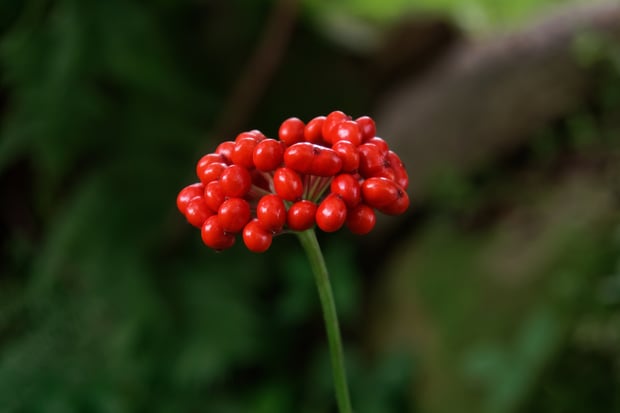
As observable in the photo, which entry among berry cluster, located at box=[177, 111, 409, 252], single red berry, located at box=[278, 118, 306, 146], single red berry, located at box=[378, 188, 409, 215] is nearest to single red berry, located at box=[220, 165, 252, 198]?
berry cluster, located at box=[177, 111, 409, 252]

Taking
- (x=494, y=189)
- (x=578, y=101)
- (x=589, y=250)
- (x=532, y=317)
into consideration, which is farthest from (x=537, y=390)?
(x=578, y=101)

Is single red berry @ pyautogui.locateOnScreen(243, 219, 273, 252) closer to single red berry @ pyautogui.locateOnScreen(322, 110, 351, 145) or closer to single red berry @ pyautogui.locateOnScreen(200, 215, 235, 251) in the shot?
single red berry @ pyautogui.locateOnScreen(200, 215, 235, 251)

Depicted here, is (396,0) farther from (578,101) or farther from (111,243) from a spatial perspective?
(111,243)

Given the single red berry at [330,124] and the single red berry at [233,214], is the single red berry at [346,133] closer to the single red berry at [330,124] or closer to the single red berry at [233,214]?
the single red berry at [330,124]

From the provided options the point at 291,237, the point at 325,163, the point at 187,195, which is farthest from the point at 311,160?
the point at 291,237

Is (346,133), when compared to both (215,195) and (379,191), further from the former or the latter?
(215,195)

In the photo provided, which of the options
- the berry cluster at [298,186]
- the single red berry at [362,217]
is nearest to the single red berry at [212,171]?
the berry cluster at [298,186]
